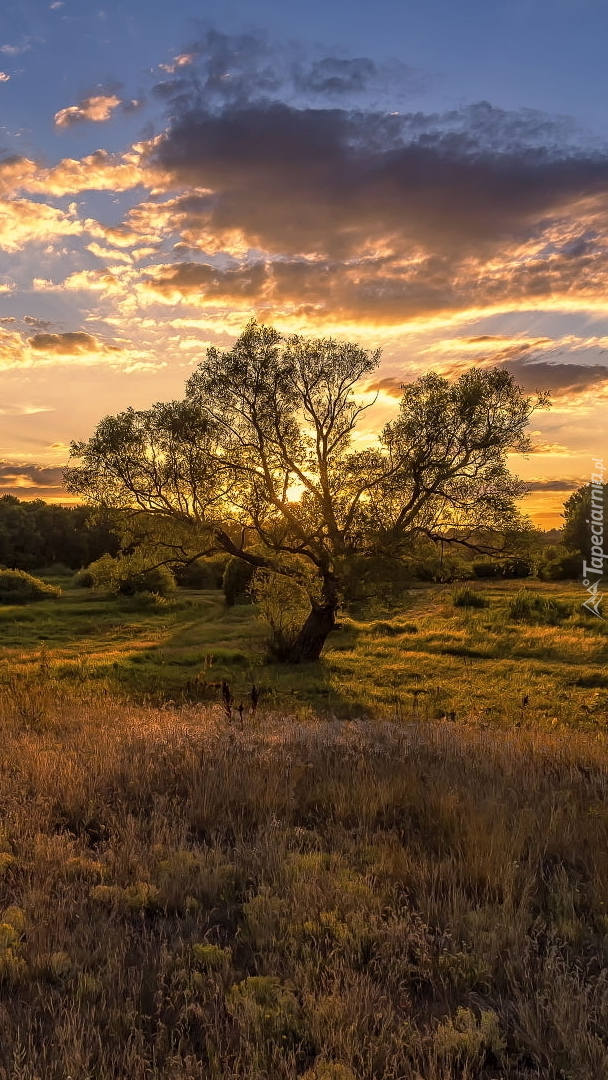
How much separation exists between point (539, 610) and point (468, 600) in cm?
465

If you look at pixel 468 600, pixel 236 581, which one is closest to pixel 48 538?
pixel 236 581

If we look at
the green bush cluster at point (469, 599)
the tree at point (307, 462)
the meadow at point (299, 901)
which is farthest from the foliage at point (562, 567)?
the meadow at point (299, 901)

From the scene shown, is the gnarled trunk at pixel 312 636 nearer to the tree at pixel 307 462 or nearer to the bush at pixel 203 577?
the tree at pixel 307 462

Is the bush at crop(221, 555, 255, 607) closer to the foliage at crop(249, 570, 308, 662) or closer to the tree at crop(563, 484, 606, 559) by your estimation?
the foliage at crop(249, 570, 308, 662)

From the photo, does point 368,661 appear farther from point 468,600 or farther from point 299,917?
point 299,917

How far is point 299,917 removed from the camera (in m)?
4.16

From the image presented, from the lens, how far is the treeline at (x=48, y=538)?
79250mm

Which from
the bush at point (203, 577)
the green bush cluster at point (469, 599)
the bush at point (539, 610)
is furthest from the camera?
the bush at point (203, 577)

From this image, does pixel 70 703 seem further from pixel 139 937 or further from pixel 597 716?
pixel 597 716

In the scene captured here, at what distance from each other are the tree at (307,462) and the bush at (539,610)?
8.57 metres

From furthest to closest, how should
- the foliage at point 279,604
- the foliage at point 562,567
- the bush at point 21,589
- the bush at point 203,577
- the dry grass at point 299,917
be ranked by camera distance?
the bush at point 203,577 → the foliage at point 562,567 → the bush at point 21,589 → the foliage at point 279,604 → the dry grass at point 299,917

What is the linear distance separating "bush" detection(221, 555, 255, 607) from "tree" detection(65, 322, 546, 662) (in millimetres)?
17127

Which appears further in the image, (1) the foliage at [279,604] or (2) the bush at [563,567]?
(2) the bush at [563,567]

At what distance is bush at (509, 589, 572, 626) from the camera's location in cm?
2981
